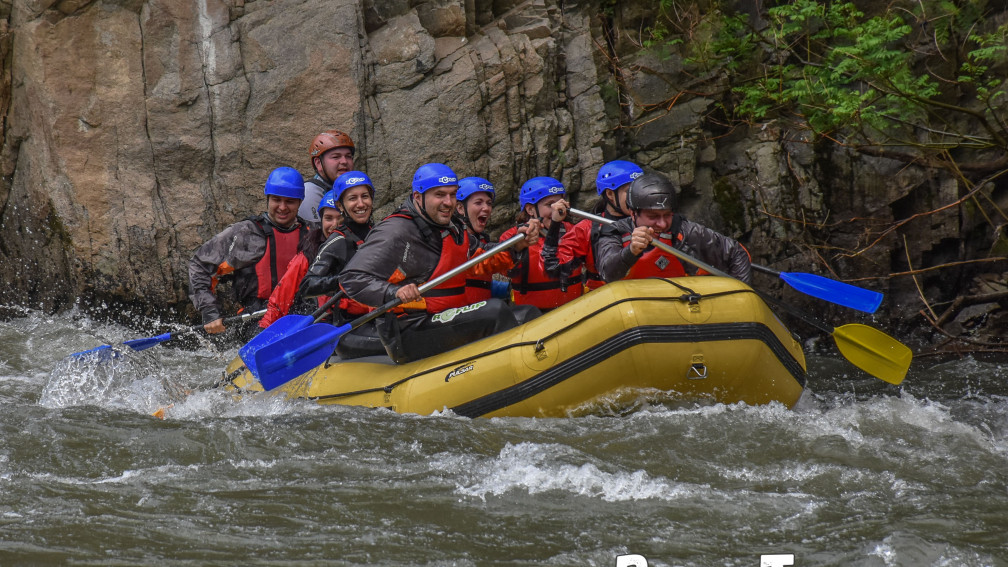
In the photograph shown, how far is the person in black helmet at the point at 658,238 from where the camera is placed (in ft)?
16.4

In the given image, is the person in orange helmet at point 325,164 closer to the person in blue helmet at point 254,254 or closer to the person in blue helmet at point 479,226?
the person in blue helmet at point 254,254

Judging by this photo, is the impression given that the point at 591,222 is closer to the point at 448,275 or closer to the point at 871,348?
the point at 448,275

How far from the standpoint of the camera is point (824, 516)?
3.47 meters

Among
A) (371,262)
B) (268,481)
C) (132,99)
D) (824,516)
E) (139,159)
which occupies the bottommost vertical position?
(268,481)

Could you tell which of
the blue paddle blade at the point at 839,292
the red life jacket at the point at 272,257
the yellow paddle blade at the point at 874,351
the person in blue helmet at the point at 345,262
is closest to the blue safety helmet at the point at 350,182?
the person in blue helmet at the point at 345,262

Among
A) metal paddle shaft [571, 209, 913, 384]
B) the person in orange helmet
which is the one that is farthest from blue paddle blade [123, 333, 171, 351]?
metal paddle shaft [571, 209, 913, 384]

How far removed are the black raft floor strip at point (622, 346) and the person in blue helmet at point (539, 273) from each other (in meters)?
1.38

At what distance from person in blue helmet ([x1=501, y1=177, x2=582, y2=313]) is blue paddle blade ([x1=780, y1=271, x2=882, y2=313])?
146 cm

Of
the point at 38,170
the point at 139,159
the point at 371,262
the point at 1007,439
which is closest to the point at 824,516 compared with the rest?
the point at 1007,439

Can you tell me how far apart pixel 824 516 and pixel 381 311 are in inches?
101

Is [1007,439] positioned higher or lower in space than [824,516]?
higher

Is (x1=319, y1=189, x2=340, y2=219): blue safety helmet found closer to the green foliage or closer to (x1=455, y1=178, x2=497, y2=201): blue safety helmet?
(x1=455, y1=178, x2=497, y2=201): blue safety helmet

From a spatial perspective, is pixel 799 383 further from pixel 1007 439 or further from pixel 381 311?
pixel 381 311

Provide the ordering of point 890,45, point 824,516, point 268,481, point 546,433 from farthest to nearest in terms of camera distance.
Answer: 1. point 890,45
2. point 546,433
3. point 268,481
4. point 824,516
